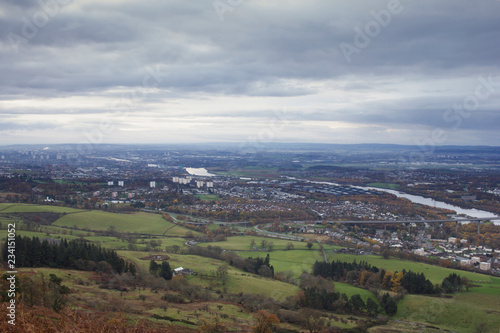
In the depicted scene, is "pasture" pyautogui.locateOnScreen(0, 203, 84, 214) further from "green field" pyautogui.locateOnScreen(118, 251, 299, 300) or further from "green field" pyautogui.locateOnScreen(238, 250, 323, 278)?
"green field" pyautogui.locateOnScreen(238, 250, 323, 278)

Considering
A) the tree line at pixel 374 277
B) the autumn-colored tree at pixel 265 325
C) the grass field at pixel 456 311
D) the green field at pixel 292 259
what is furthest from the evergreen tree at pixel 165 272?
the grass field at pixel 456 311

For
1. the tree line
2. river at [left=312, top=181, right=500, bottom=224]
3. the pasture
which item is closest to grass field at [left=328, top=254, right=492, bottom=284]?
the tree line

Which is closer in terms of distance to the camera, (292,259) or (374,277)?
(374,277)

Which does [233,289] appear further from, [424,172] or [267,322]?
[424,172]

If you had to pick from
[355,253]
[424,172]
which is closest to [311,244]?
[355,253]

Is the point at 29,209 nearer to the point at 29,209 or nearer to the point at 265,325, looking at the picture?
the point at 29,209

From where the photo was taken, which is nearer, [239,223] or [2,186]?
[239,223]

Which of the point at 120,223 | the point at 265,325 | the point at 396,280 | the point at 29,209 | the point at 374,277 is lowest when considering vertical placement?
the point at 374,277

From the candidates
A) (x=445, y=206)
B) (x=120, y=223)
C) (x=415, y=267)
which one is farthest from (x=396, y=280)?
(x=445, y=206)

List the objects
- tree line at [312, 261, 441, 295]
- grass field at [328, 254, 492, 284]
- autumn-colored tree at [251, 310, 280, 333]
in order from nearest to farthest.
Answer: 1. autumn-colored tree at [251, 310, 280, 333]
2. tree line at [312, 261, 441, 295]
3. grass field at [328, 254, 492, 284]
